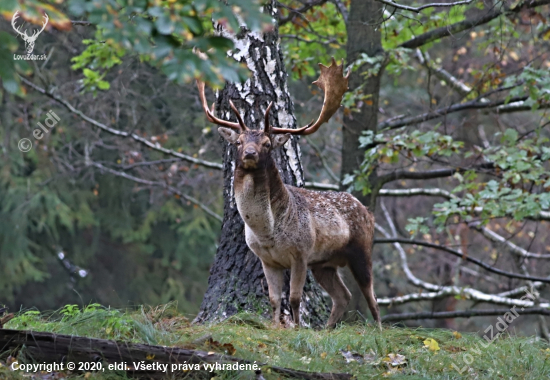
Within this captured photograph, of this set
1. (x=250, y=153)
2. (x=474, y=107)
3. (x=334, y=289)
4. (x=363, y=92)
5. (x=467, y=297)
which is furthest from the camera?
(x=467, y=297)

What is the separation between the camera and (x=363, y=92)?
10.7m

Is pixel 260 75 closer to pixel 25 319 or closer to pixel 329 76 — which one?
pixel 329 76

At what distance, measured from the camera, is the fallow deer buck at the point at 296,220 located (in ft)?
20.8

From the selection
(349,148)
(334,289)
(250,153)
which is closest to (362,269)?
(334,289)

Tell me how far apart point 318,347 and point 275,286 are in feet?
4.46

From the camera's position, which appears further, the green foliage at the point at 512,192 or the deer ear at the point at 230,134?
the green foliage at the point at 512,192

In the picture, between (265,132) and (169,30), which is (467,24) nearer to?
(265,132)

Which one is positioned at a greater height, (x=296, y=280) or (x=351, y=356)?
(x=296, y=280)

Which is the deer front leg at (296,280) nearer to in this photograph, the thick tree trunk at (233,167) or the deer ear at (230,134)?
the thick tree trunk at (233,167)

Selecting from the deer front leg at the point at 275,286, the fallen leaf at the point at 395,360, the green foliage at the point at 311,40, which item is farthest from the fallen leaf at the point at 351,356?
the green foliage at the point at 311,40

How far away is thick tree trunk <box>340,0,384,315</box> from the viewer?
10.4 meters

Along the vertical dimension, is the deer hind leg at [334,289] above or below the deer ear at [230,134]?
below

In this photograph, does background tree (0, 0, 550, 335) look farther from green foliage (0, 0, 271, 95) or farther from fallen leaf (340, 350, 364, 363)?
fallen leaf (340, 350, 364, 363)

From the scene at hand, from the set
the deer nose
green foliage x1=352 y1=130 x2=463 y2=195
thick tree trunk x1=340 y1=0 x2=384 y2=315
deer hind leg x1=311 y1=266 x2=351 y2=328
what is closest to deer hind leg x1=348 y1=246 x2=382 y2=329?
deer hind leg x1=311 y1=266 x2=351 y2=328
